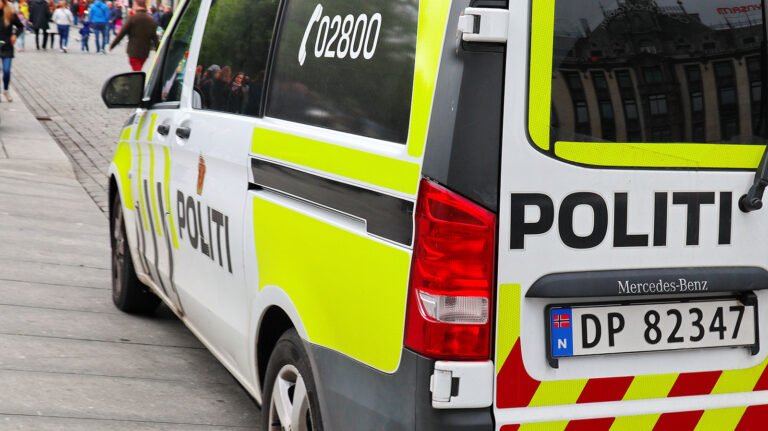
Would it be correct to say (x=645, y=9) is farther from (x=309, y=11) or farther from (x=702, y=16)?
(x=309, y=11)

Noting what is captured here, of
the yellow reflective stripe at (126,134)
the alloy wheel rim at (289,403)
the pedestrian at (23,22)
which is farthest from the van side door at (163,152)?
the pedestrian at (23,22)

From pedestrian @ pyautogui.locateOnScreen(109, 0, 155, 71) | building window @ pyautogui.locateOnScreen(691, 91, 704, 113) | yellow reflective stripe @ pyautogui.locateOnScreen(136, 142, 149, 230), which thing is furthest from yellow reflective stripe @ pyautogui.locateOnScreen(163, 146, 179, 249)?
pedestrian @ pyautogui.locateOnScreen(109, 0, 155, 71)

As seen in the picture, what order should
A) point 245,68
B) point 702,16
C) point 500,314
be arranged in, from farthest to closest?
point 245,68 → point 702,16 → point 500,314

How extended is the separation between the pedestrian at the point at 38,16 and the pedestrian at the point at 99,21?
160 centimetres

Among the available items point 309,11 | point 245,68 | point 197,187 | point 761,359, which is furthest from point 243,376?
point 761,359

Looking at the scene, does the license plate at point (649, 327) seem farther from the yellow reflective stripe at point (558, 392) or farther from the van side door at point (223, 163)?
the van side door at point (223, 163)

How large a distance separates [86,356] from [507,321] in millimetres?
3316

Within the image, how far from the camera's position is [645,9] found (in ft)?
9.11

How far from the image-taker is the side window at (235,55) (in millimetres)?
3880

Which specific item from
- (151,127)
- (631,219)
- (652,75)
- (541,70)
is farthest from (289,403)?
(151,127)

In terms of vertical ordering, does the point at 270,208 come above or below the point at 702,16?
below

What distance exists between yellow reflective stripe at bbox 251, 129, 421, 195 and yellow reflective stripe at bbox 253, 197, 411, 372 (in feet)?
0.51

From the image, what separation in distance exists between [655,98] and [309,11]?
1.23 meters

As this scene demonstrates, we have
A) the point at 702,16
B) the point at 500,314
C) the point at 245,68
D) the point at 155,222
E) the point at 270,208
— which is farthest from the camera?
the point at 155,222
